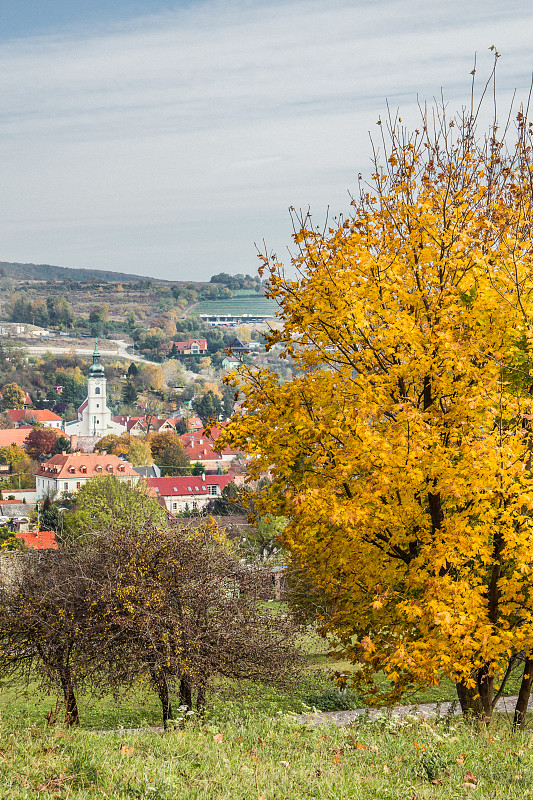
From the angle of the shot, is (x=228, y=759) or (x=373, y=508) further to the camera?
(x=373, y=508)

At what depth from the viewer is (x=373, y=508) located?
9641 millimetres

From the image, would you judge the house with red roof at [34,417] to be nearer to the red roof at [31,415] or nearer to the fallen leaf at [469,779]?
the red roof at [31,415]

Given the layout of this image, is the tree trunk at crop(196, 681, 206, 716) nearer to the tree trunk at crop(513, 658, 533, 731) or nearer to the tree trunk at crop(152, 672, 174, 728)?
the tree trunk at crop(152, 672, 174, 728)

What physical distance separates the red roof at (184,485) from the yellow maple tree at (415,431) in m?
90.2

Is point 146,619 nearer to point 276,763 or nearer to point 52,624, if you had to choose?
point 52,624

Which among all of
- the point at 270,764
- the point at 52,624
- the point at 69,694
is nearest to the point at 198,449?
the point at 69,694

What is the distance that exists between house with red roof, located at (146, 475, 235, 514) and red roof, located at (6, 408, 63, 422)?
293 ft

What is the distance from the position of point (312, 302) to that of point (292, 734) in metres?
5.31

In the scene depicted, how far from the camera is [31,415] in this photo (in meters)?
186

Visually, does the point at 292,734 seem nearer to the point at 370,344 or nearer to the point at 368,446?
the point at 368,446

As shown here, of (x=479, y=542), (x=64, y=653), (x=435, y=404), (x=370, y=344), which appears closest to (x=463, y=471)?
(x=479, y=542)

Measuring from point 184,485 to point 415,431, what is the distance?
3783 inches

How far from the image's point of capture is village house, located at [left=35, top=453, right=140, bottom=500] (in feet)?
350

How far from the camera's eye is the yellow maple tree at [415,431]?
8852 millimetres
